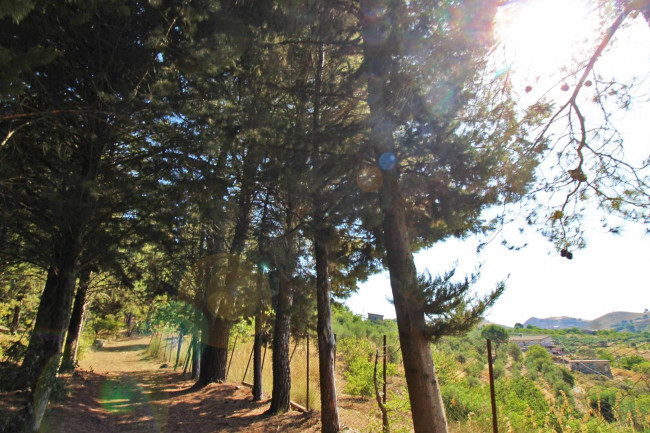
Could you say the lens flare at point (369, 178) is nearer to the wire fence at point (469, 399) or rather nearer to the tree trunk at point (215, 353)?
the wire fence at point (469, 399)

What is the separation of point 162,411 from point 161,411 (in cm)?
2

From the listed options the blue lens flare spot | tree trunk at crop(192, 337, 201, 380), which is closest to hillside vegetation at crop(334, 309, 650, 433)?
the blue lens flare spot

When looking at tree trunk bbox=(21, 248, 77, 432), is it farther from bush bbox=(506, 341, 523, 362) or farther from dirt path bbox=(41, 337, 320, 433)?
bush bbox=(506, 341, 523, 362)

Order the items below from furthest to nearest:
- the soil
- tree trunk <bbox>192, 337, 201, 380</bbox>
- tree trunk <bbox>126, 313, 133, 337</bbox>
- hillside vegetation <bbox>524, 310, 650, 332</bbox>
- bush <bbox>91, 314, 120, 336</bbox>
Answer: tree trunk <bbox>126, 313, 133, 337</bbox> → bush <bbox>91, 314, 120, 336</bbox> → tree trunk <bbox>192, 337, 201, 380</bbox> → hillside vegetation <bbox>524, 310, 650, 332</bbox> → the soil

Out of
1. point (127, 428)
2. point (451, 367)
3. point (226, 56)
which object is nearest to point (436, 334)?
point (226, 56)

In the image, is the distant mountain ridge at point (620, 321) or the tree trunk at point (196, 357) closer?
the distant mountain ridge at point (620, 321)

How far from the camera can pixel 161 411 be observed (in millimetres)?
8406

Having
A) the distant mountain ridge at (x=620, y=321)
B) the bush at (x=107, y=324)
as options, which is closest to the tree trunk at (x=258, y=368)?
the distant mountain ridge at (x=620, y=321)

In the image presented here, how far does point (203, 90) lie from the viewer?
212 inches

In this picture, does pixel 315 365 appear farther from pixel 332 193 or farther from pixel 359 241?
pixel 332 193

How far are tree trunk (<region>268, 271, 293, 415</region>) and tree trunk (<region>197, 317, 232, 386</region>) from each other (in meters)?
3.25

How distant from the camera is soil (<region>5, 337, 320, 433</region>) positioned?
262 inches

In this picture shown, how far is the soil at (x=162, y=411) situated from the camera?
21.8 ft

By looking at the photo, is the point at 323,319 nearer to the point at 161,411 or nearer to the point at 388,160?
the point at 388,160
